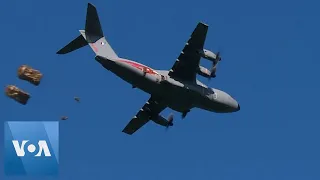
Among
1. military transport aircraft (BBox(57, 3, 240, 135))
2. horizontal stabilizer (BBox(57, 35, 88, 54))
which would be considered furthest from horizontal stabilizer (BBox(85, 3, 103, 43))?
horizontal stabilizer (BBox(57, 35, 88, 54))

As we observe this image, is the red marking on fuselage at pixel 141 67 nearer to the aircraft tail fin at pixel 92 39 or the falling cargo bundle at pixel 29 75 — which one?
the aircraft tail fin at pixel 92 39

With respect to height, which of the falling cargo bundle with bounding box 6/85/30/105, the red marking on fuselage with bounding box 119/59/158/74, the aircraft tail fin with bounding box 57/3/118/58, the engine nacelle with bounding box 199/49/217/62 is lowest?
the falling cargo bundle with bounding box 6/85/30/105

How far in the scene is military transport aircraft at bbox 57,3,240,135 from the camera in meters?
43.3

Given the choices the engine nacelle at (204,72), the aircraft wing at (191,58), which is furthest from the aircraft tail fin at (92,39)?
the engine nacelle at (204,72)

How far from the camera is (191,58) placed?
45094mm

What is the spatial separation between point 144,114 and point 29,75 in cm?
Answer: 1156

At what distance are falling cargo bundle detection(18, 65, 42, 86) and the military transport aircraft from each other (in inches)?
101

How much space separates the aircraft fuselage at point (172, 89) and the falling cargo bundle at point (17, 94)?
5.87m

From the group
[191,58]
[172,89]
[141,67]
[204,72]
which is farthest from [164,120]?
[141,67]

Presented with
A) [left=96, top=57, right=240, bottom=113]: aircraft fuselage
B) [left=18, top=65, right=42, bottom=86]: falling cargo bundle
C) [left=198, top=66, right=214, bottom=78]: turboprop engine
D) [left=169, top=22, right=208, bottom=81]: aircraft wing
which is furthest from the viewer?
[left=198, top=66, right=214, bottom=78]: turboprop engine

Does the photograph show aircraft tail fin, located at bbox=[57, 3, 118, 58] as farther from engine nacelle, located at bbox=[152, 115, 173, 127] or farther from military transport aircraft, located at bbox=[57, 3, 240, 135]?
engine nacelle, located at bbox=[152, 115, 173, 127]

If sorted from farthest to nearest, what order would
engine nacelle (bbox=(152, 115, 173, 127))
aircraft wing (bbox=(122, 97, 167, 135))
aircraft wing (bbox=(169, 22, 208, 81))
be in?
1. engine nacelle (bbox=(152, 115, 173, 127))
2. aircraft wing (bbox=(122, 97, 167, 135))
3. aircraft wing (bbox=(169, 22, 208, 81))

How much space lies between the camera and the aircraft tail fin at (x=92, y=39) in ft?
148

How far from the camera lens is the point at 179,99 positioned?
4700 centimetres
